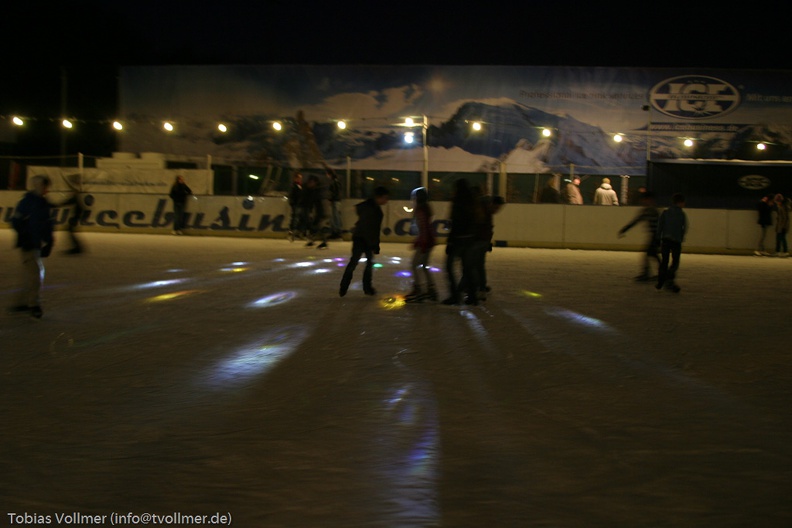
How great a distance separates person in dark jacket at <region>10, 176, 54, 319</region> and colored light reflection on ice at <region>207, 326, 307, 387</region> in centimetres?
260

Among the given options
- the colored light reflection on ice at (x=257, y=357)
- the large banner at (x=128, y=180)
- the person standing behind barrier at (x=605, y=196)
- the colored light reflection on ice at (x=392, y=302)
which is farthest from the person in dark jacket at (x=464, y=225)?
the large banner at (x=128, y=180)

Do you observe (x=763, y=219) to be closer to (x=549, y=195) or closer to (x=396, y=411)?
(x=549, y=195)

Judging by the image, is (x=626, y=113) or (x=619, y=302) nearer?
(x=619, y=302)

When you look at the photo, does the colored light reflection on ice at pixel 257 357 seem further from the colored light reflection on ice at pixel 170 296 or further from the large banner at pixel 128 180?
the large banner at pixel 128 180

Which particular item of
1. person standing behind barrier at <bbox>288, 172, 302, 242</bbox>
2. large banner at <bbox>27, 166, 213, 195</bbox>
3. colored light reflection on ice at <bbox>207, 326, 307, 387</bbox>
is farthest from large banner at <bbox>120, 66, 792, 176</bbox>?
colored light reflection on ice at <bbox>207, 326, 307, 387</bbox>

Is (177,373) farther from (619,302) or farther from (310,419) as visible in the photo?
(619,302)

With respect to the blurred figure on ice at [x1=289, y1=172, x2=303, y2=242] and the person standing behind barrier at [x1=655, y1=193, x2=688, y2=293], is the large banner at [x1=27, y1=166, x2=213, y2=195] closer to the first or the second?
the blurred figure on ice at [x1=289, y1=172, x2=303, y2=242]

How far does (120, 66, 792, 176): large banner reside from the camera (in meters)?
28.6

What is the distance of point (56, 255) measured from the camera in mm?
16312

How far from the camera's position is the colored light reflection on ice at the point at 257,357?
19.9 feet

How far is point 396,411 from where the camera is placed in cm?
516

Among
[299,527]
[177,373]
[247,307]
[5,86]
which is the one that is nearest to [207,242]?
[247,307]

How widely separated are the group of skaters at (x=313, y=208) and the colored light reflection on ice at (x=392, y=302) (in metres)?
10.1

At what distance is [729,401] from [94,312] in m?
6.75
